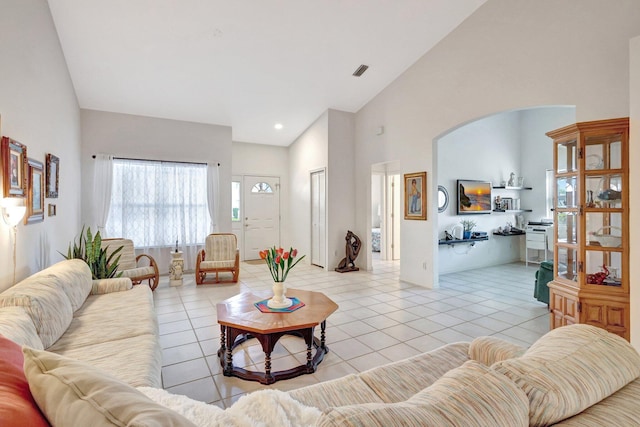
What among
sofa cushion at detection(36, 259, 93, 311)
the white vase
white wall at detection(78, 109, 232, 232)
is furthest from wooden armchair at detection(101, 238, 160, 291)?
the white vase

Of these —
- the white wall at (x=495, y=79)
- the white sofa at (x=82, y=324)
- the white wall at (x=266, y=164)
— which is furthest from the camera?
the white wall at (x=266, y=164)

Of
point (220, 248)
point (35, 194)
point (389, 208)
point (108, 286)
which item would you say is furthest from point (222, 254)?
point (389, 208)

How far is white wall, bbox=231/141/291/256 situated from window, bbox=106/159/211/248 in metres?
1.34

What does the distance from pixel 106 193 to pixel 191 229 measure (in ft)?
4.97

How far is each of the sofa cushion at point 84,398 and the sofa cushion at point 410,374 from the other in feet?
2.98

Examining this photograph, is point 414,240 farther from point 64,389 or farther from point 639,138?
point 64,389

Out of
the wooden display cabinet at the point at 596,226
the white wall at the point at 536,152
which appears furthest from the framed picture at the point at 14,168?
the white wall at the point at 536,152

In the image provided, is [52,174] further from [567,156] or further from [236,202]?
[567,156]

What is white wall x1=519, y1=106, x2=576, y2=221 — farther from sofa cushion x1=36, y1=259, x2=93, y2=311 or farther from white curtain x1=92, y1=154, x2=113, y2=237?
white curtain x1=92, y1=154, x2=113, y2=237

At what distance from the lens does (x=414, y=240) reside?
525 cm

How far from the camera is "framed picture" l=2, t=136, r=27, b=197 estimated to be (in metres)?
2.27

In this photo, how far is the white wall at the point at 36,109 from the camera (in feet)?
7.73

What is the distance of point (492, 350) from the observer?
5.02 feet

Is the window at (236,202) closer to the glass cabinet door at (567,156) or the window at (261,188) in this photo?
the window at (261,188)
